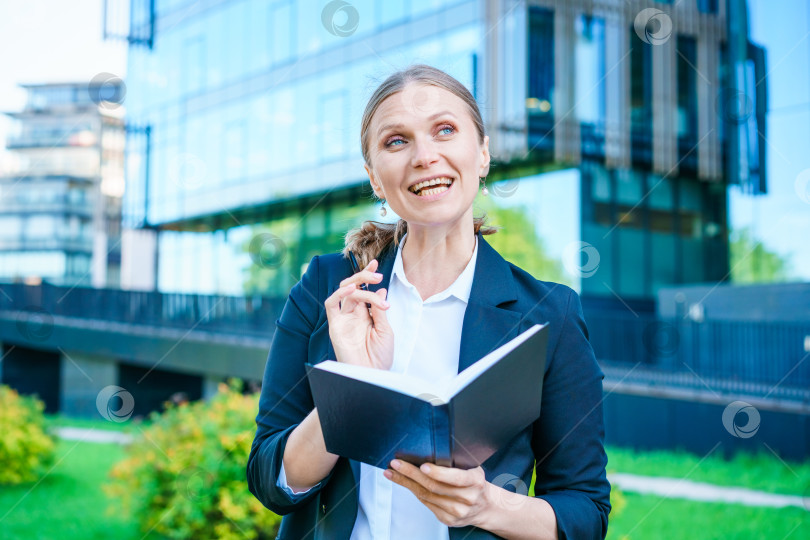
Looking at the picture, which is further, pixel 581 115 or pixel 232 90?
pixel 232 90

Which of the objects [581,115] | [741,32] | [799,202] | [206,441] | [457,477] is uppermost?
[741,32]

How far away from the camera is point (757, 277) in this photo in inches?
633

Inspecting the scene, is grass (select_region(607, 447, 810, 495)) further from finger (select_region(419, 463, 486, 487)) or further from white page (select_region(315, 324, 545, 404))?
white page (select_region(315, 324, 545, 404))

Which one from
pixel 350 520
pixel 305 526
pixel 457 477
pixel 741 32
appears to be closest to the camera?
pixel 457 477

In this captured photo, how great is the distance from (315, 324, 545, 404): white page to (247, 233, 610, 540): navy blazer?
358 millimetres

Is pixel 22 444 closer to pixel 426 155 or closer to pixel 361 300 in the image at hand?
pixel 361 300

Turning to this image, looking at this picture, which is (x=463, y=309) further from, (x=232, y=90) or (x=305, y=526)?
(x=232, y=90)

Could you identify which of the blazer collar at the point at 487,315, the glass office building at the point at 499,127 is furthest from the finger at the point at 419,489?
the glass office building at the point at 499,127

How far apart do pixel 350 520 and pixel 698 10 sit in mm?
18407

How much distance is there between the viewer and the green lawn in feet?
20.4

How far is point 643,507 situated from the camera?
6.85m

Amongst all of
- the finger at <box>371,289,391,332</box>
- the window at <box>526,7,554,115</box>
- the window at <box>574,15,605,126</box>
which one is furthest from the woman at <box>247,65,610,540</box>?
the window at <box>574,15,605,126</box>

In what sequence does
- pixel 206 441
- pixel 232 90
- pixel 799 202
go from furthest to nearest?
pixel 232 90 → pixel 799 202 → pixel 206 441

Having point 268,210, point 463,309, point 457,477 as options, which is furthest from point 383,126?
point 268,210
